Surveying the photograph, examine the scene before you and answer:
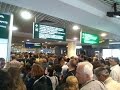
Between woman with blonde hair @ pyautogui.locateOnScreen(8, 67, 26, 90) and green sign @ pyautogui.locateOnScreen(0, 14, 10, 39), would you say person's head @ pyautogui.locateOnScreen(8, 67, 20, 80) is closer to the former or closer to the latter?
woman with blonde hair @ pyautogui.locateOnScreen(8, 67, 26, 90)

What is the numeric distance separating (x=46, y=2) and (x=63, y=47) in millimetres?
28111

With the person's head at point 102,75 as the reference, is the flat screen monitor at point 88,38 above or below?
above

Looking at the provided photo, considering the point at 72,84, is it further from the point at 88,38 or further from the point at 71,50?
the point at 71,50

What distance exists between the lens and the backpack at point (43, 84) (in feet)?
15.6

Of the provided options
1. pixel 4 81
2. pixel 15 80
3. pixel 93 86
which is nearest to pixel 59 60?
pixel 93 86

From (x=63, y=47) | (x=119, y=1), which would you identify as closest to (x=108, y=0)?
(x=119, y=1)

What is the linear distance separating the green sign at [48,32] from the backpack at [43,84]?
268 cm

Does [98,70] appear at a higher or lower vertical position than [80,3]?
lower

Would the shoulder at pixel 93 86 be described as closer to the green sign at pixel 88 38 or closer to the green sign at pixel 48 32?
the green sign at pixel 48 32

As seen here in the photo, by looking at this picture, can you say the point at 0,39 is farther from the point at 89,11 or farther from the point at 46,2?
the point at 89,11

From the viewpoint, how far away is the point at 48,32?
7887 mm

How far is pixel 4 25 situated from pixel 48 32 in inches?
94.7

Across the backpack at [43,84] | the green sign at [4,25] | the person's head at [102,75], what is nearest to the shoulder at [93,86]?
the person's head at [102,75]

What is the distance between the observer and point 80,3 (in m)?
7.00
